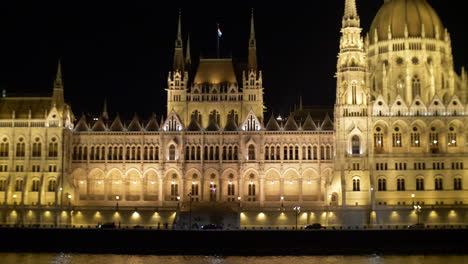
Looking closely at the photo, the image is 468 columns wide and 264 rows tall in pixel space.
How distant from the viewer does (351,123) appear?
115m

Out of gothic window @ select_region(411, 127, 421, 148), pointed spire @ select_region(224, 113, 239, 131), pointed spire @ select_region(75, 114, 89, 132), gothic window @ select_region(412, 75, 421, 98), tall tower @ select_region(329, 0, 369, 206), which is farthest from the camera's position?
gothic window @ select_region(412, 75, 421, 98)

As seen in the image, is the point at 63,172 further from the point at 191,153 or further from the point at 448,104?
the point at 448,104

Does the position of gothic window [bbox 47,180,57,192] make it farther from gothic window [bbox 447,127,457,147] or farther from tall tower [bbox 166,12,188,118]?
gothic window [bbox 447,127,457,147]

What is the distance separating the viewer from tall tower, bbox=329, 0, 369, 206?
11275cm

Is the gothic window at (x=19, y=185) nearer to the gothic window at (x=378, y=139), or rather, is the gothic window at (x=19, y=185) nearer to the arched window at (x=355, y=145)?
the arched window at (x=355, y=145)

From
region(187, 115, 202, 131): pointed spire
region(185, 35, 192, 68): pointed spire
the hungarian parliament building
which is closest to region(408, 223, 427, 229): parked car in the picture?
the hungarian parliament building

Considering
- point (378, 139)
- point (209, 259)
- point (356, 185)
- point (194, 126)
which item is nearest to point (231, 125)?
point (194, 126)

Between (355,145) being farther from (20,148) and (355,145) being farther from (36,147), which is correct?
(20,148)

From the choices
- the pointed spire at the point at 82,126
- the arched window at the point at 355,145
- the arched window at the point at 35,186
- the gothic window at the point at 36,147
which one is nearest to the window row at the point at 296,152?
the arched window at the point at 355,145

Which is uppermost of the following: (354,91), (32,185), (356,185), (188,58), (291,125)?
(188,58)

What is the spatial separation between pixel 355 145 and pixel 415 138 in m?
10.1

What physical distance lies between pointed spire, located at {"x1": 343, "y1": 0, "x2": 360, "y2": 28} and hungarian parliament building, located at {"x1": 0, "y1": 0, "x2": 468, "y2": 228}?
0.19m

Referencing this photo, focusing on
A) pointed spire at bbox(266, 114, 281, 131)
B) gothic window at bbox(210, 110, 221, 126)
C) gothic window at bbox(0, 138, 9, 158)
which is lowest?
gothic window at bbox(0, 138, 9, 158)

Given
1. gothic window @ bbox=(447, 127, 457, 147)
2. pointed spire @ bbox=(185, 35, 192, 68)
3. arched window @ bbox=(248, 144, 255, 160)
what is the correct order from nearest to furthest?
gothic window @ bbox=(447, 127, 457, 147) < arched window @ bbox=(248, 144, 255, 160) < pointed spire @ bbox=(185, 35, 192, 68)
